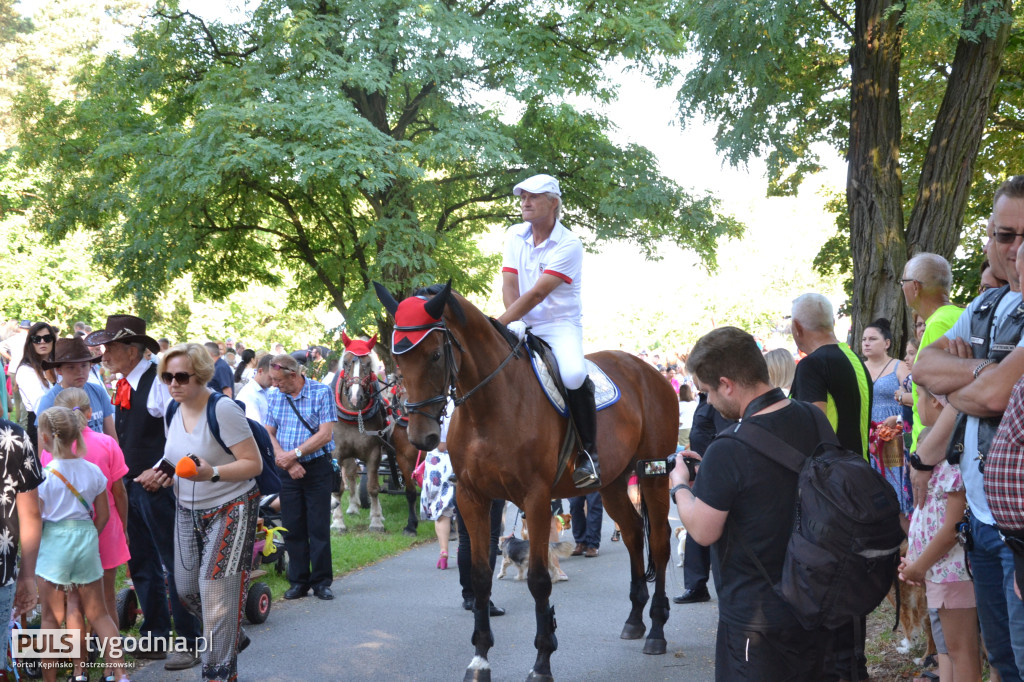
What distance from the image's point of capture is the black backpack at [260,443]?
18.3 ft

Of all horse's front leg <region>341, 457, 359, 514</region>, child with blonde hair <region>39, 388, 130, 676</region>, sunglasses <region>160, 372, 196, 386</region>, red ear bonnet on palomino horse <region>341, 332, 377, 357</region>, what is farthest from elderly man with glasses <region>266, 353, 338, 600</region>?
horse's front leg <region>341, 457, 359, 514</region>

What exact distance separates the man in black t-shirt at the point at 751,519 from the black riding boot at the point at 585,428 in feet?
10.3

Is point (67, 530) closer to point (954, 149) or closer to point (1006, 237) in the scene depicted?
point (1006, 237)

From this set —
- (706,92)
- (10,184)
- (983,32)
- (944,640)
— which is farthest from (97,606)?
(10,184)

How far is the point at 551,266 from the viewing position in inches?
260

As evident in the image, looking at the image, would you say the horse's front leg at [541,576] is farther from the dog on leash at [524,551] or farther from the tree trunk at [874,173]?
the tree trunk at [874,173]

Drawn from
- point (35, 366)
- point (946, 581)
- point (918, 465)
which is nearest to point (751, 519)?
point (918, 465)

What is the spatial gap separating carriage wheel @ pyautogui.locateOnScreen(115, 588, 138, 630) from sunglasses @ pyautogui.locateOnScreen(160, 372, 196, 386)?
2739mm

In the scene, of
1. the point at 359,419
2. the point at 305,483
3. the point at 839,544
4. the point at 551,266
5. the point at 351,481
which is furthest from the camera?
the point at 351,481

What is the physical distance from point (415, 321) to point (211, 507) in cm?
160

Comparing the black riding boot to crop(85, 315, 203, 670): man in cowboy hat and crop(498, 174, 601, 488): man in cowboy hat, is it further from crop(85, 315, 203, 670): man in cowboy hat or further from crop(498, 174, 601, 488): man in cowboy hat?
crop(85, 315, 203, 670): man in cowboy hat

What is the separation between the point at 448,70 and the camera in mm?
16375

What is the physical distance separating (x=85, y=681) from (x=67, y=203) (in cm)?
1457

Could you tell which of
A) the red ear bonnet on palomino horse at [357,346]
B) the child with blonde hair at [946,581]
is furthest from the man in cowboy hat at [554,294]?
the red ear bonnet on palomino horse at [357,346]
